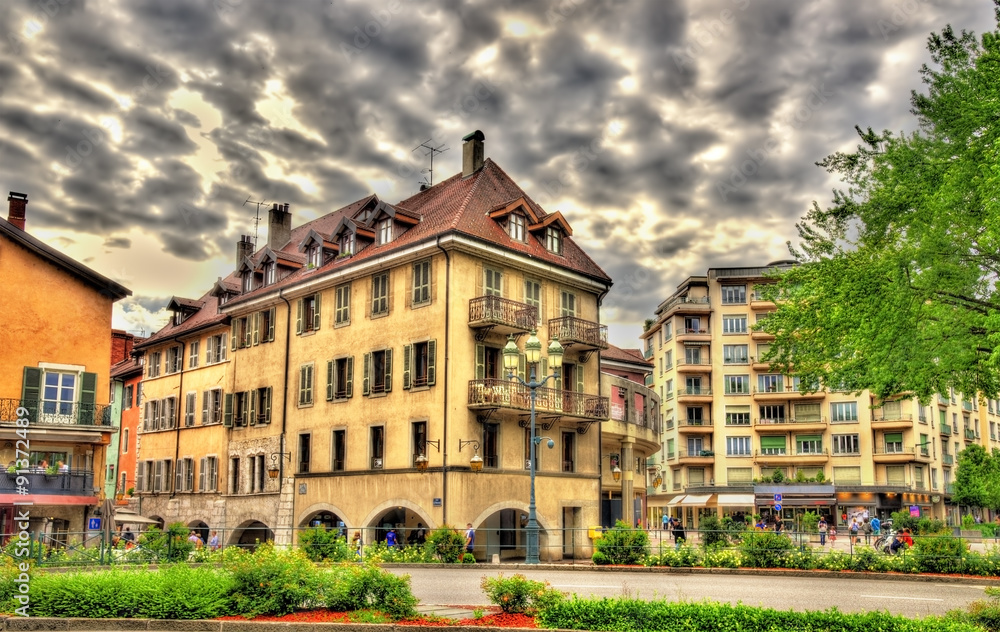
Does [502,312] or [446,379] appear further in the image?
[502,312]

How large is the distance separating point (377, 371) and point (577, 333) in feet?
27.1

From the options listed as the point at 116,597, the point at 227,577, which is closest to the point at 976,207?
the point at 227,577

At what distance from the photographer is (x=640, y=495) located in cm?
5375

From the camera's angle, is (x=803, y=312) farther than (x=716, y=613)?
Yes

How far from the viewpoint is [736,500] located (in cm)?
7575

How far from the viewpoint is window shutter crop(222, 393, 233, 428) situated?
4319cm

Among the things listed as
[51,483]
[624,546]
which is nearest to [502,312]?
[624,546]

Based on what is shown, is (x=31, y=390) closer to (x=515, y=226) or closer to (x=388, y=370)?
(x=388, y=370)

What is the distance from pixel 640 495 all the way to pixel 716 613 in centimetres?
4249

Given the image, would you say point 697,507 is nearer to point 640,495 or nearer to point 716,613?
point 640,495

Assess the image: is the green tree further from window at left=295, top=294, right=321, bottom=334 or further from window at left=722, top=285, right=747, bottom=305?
window at left=722, top=285, right=747, bottom=305

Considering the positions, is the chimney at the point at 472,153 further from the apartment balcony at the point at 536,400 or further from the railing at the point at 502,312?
the apartment balcony at the point at 536,400

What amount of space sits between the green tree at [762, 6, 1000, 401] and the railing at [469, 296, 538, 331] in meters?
11.7

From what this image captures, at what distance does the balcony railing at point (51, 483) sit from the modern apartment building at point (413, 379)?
8291 millimetres
